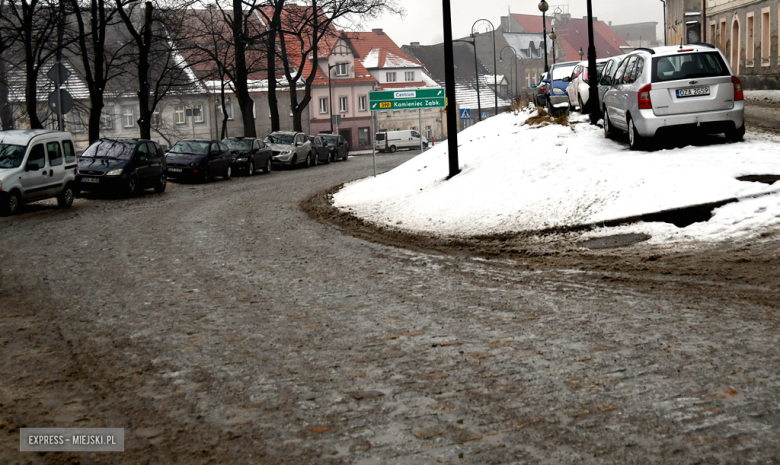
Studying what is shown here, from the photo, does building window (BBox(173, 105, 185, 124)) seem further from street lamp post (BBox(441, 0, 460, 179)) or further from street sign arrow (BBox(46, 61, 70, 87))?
street lamp post (BBox(441, 0, 460, 179))

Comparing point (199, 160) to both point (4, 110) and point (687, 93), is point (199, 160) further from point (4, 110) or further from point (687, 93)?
point (4, 110)

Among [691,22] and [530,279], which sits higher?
[691,22]

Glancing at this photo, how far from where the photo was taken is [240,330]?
7223 mm

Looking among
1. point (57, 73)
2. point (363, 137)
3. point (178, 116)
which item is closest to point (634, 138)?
point (57, 73)

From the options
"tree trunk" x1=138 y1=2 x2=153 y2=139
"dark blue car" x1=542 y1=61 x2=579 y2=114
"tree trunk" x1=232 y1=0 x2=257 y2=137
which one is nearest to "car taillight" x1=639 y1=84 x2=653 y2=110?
"dark blue car" x1=542 y1=61 x2=579 y2=114

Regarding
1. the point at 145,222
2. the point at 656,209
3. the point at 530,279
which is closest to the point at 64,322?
the point at 530,279

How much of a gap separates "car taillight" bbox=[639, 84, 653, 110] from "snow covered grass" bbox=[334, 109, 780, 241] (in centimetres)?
83

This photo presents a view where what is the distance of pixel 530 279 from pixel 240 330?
3.58 metres

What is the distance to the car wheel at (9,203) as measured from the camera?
17.8m

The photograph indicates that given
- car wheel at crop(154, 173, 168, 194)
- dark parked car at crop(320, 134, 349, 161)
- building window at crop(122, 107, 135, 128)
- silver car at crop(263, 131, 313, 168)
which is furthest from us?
building window at crop(122, 107, 135, 128)

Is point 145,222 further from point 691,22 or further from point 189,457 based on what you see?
point 691,22

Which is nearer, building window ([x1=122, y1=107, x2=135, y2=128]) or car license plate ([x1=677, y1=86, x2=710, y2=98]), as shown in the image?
car license plate ([x1=677, y1=86, x2=710, y2=98])

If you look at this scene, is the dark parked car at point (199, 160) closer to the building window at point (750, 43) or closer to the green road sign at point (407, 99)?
the green road sign at point (407, 99)

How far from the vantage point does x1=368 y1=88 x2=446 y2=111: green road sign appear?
74.1ft
